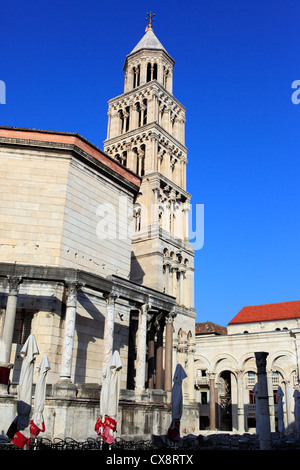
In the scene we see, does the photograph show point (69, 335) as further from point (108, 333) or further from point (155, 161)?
point (155, 161)

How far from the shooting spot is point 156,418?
949 inches

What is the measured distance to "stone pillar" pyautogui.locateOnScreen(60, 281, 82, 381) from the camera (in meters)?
20.2

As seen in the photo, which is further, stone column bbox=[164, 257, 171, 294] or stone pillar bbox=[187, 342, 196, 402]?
stone column bbox=[164, 257, 171, 294]

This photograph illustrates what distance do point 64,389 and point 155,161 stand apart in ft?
104

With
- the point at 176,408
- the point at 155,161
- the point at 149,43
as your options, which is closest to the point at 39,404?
the point at 176,408

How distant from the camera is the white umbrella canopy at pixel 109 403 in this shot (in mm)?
15648

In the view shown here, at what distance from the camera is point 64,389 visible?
19.7 meters

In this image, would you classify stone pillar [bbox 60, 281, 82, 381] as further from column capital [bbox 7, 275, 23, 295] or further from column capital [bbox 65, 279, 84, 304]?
column capital [bbox 7, 275, 23, 295]

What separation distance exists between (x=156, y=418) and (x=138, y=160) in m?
32.0

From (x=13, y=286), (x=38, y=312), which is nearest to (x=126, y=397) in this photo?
(x=38, y=312)

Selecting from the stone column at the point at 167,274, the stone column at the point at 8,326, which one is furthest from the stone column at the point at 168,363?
the stone column at the point at 167,274

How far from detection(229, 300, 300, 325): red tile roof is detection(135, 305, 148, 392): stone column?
4163 cm

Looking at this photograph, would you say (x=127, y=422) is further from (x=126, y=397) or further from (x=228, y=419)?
(x=228, y=419)

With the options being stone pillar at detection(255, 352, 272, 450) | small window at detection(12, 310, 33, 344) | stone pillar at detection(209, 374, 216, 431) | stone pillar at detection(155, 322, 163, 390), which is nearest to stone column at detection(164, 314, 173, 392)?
stone pillar at detection(155, 322, 163, 390)
